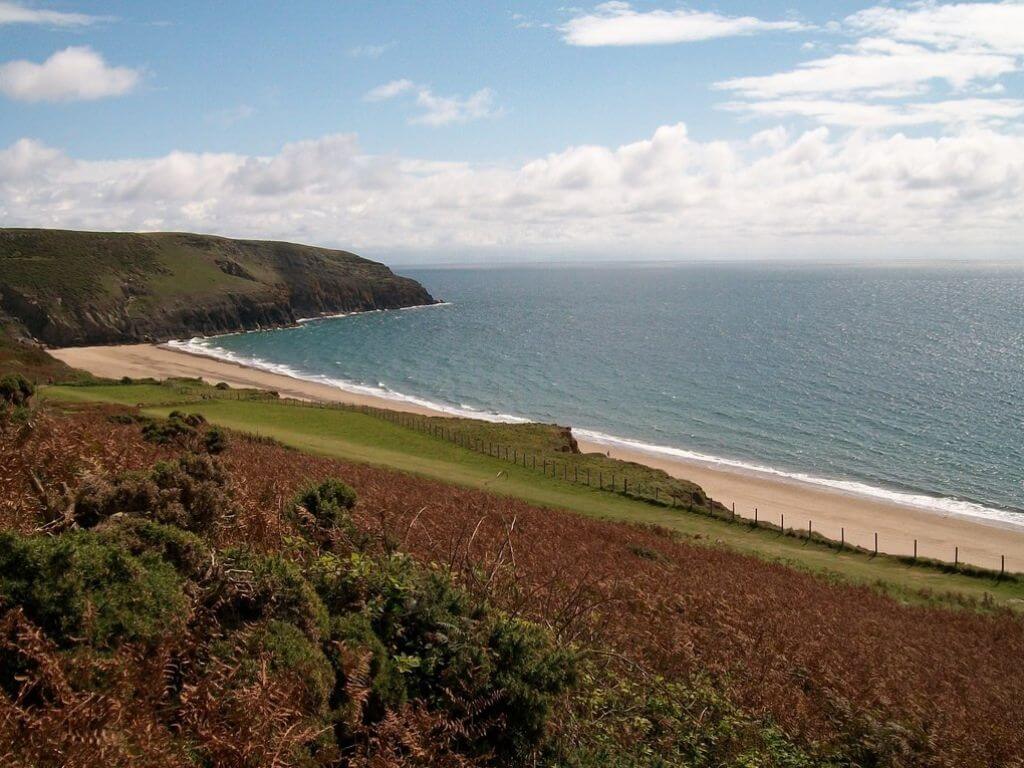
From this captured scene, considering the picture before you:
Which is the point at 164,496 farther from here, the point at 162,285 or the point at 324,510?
the point at 162,285

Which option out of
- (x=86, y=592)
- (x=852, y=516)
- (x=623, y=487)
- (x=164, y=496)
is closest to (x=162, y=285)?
(x=623, y=487)

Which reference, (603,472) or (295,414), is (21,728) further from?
(295,414)

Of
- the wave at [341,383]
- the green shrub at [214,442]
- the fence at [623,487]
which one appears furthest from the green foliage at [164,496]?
the wave at [341,383]

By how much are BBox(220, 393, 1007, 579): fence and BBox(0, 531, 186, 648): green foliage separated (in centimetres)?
3079

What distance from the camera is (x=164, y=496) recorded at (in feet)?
32.9

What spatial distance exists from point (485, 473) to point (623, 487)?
6863 millimetres

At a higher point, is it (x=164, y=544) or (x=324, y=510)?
(x=164, y=544)

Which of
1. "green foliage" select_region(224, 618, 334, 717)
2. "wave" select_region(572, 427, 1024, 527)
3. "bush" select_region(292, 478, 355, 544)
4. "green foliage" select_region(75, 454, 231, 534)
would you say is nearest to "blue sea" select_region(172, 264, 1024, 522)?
"wave" select_region(572, 427, 1024, 527)

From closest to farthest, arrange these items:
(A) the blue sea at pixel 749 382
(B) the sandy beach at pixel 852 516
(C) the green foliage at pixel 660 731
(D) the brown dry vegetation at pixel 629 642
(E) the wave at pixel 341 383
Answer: (D) the brown dry vegetation at pixel 629 642 < (C) the green foliage at pixel 660 731 < (B) the sandy beach at pixel 852 516 < (A) the blue sea at pixel 749 382 < (E) the wave at pixel 341 383

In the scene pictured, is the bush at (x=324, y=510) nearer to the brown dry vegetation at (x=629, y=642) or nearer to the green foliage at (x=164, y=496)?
the brown dry vegetation at (x=629, y=642)

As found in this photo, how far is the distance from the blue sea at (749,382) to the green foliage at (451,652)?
47633mm

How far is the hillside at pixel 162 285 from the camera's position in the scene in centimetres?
11612

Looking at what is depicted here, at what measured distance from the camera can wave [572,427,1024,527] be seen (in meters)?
47.0

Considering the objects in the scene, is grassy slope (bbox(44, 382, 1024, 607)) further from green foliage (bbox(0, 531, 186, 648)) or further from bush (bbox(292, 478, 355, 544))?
green foliage (bbox(0, 531, 186, 648))
